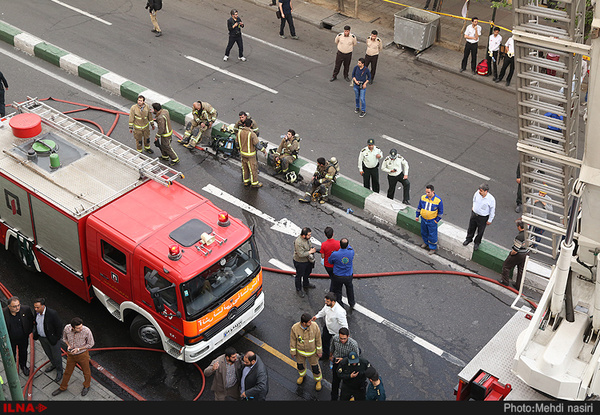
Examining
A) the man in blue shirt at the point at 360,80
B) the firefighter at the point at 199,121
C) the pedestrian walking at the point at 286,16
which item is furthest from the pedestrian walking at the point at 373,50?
the firefighter at the point at 199,121

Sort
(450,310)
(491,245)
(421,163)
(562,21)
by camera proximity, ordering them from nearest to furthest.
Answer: (562,21) → (450,310) → (491,245) → (421,163)

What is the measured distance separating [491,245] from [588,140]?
605 cm

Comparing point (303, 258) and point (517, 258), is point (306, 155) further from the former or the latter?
point (517, 258)

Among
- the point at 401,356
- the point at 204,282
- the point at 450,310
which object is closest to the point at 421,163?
the point at 450,310

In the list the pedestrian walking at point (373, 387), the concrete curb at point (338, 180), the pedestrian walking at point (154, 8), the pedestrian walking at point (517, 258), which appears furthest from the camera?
A: the pedestrian walking at point (154, 8)

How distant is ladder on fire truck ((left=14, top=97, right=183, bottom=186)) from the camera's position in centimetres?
1270

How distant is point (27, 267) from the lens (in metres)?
13.3

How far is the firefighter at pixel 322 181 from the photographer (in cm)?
1547

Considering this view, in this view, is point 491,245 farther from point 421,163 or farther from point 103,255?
point 103,255

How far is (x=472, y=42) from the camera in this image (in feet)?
68.3

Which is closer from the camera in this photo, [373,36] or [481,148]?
[481,148]

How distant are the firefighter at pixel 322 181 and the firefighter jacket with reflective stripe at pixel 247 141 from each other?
1410mm

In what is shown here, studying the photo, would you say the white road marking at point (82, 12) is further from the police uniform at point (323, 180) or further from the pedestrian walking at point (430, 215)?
the pedestrian walking at point (430, 215)

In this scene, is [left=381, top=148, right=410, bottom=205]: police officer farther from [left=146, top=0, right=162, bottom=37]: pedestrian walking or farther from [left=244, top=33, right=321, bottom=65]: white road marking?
[left=146, top=0, right=162, bottom=37]: pedestrian walking
